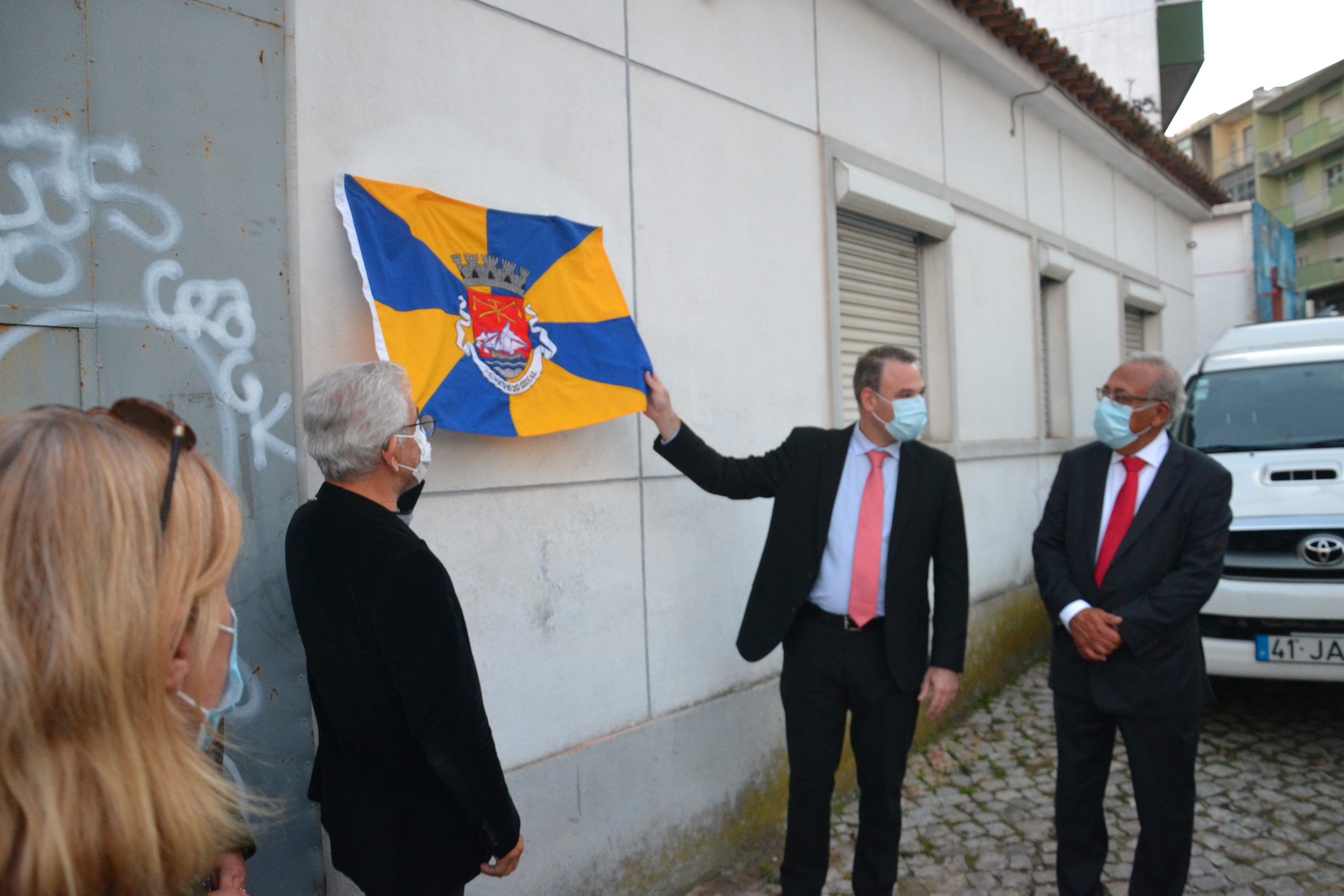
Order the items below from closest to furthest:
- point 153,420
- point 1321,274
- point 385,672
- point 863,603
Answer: point 153,420 < point 385,672 < point 863,603 < point 1321,274

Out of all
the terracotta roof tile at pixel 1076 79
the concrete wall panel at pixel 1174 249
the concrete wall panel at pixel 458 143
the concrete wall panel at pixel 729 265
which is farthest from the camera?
the concrete wall panel at pixel 1174 249

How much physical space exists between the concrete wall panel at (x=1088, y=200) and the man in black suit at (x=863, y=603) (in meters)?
6.20

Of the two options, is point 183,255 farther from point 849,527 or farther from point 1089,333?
point 1089,333

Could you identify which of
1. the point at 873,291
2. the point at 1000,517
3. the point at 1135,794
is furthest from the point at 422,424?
the point at 1000,517

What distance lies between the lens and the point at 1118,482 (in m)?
3.43

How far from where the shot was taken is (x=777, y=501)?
345cm

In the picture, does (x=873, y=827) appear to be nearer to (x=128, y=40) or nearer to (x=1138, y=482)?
(x=1138, y=482)

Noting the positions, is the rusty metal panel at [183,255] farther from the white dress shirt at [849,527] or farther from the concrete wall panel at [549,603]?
the white dress shirt at [849,527]

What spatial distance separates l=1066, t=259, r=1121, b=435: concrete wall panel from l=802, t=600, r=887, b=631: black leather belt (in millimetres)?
6281

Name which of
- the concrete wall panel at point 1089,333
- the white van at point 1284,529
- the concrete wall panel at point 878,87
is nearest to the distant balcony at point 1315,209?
the concrete wall panel at point 1089,333

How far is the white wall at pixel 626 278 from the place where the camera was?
9.65ft

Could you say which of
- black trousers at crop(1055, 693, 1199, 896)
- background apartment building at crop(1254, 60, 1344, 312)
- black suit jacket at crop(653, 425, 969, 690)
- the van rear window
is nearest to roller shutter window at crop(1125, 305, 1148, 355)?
the van rear window

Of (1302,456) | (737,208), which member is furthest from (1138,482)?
(1302,456)

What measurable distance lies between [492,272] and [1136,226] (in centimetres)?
960
